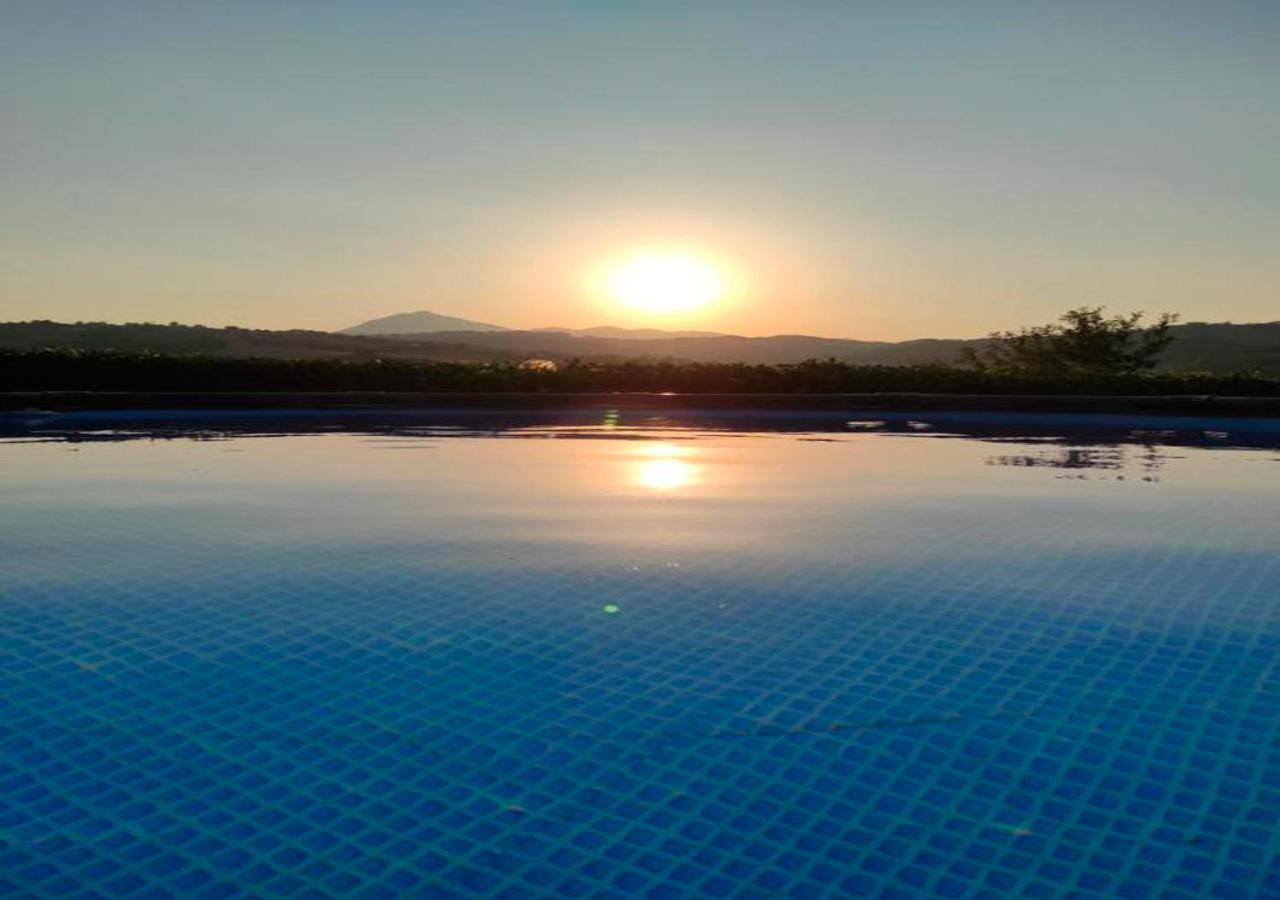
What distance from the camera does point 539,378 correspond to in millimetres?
20984

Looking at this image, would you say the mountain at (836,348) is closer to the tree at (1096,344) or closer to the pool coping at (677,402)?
the tree at (1096,344)

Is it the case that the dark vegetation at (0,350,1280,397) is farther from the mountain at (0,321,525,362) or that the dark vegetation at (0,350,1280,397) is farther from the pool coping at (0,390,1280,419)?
the mountain at (0,321,525,362)

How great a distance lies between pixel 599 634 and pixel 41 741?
2.26m

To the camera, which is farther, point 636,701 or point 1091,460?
point 1091,460

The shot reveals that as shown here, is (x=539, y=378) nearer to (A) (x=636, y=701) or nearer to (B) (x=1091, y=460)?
(B) (x=1091, y=460)

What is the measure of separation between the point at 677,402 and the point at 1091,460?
9168 millimetres

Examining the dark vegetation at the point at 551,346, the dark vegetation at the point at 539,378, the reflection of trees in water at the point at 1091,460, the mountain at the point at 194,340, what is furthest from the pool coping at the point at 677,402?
the mountain at the point at 194,340

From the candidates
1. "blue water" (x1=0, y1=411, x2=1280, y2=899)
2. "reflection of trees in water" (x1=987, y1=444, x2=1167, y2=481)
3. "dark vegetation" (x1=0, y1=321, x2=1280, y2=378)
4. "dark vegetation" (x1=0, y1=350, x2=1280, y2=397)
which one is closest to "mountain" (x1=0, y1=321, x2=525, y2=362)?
"dark vegetation" (x1=0, y1=321, x2=1280, y2=378)

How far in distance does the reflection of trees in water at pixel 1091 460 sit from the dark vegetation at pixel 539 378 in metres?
6.72

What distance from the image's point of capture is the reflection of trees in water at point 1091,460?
11656mm

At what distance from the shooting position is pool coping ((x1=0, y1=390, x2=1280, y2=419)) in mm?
19203

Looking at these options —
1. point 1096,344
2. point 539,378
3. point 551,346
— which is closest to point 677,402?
point 539,378

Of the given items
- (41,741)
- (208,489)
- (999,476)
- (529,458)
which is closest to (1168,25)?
(999,476)

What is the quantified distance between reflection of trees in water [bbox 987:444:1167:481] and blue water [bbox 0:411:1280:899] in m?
3.49
